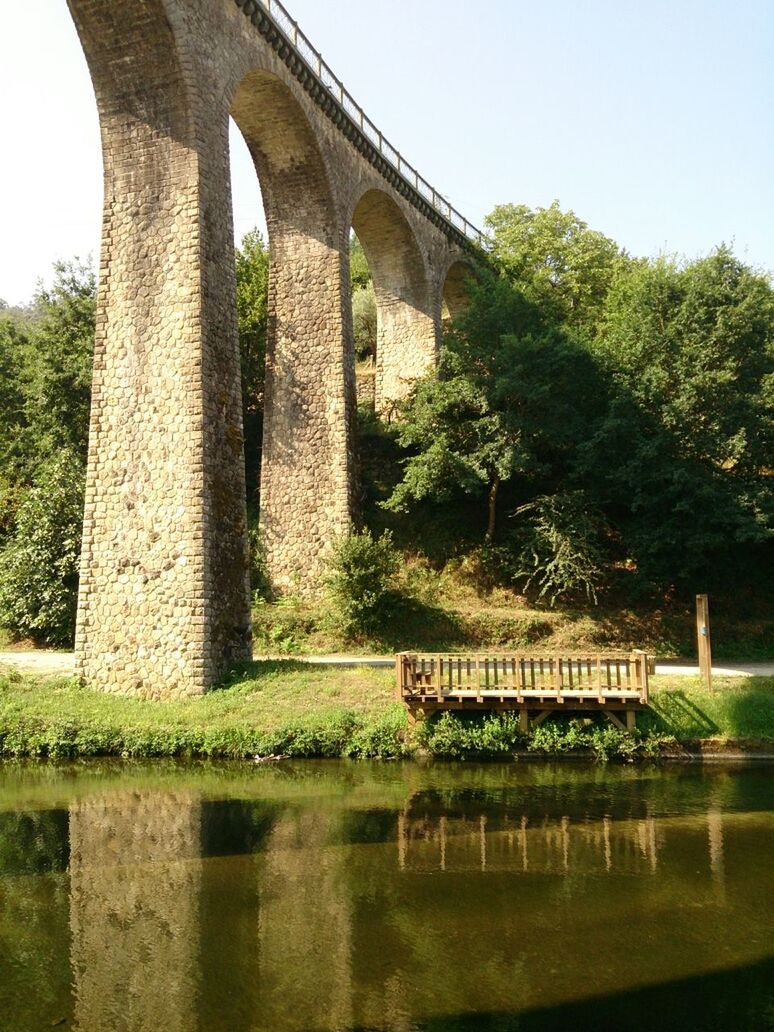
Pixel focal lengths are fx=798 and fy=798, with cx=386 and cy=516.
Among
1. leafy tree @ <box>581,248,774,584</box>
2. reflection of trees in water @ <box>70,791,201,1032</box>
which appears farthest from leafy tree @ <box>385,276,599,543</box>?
reflection of trees in water @ <box>70,791,201,1032</box>

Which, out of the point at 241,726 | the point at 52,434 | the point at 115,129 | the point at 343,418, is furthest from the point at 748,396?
the point at 52,434

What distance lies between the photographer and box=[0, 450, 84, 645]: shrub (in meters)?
19.3

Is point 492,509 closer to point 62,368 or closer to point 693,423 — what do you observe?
point 693,423

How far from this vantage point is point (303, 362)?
2172 centimetres

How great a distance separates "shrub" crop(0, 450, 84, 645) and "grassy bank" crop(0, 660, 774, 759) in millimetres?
5150

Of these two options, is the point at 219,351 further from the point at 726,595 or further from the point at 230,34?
the point at 726,595

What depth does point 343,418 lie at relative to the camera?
21.2 m

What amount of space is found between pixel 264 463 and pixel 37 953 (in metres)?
16.2

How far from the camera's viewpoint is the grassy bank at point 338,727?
13.0 meters

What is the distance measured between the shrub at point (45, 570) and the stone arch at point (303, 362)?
4.90m

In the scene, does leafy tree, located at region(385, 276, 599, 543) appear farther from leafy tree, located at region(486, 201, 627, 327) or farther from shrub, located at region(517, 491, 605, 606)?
leafy tree, located at region(486, 201, 627, 327)

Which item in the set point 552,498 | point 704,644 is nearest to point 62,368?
point 552,498

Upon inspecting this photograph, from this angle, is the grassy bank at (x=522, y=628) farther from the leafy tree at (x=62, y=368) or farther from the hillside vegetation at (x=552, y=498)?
the leafy tree at (x=62, y=368)

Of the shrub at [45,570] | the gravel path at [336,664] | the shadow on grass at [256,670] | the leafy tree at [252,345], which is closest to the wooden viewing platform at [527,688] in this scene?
the gravel path at [336,664]
